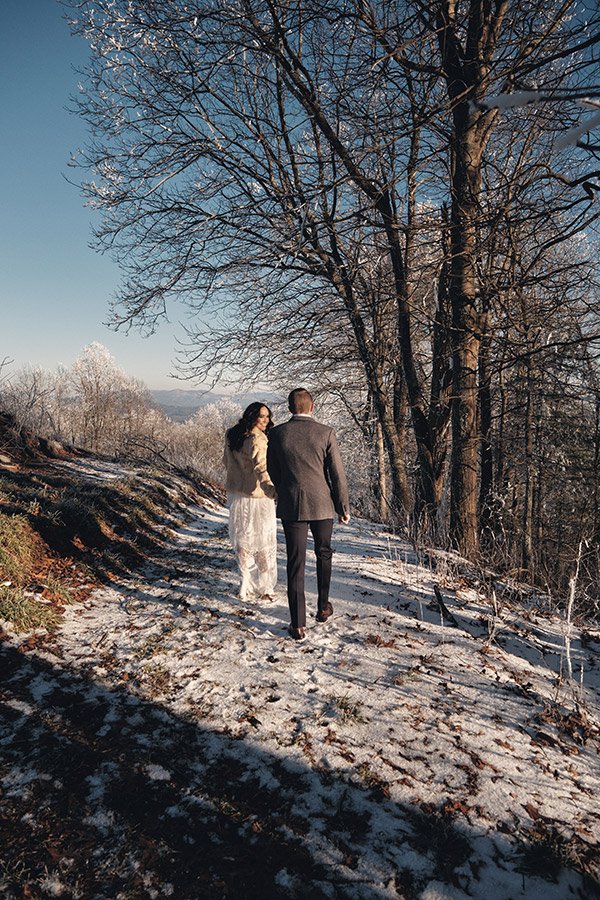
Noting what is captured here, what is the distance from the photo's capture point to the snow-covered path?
6.58ft

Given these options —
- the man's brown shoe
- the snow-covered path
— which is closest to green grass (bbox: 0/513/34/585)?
the snow-covered path

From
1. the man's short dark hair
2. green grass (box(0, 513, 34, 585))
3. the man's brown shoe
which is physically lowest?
the man's brown shoe

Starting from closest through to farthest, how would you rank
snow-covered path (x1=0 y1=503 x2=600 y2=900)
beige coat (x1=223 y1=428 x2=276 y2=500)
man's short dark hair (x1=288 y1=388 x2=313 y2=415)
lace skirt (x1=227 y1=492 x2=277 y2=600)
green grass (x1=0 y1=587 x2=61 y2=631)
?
snow-covered path (x1=0 y1=503 x2=600 y2=900)
green grass (x1=0 y1=587 x2=61 y2=631)
man's short dark hair (x1=288 y1=388 x2=313 y2=415)
beige coat (x1=223 y1=428 x2=276 y2=500)
lace skirt (x1=227 y1=492 x2=277 y2=600)

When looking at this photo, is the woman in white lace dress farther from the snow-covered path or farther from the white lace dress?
the snow-covered path

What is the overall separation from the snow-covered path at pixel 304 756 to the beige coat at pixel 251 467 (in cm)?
131

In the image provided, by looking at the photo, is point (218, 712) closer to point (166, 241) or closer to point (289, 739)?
point (289, 739)

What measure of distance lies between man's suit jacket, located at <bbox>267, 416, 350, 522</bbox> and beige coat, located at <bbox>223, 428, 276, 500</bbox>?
0.60 metres

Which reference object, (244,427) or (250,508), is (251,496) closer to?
(250,508)

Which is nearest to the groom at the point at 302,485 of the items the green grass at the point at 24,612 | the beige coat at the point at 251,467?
the beige coat at the point at 251,467

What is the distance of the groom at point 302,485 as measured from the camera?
4047 millimetres

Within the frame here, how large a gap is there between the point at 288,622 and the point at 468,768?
2114 millimetres

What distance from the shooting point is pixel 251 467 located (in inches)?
189

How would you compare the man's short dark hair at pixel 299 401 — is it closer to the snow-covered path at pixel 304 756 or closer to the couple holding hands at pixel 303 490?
the couple holding hands at pixel 303 490

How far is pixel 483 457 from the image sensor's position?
12773mm
